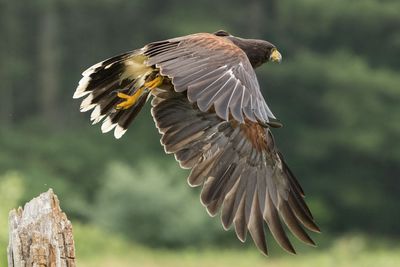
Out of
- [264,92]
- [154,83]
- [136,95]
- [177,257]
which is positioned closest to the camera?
[154,83]

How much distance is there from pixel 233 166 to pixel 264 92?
21046mm

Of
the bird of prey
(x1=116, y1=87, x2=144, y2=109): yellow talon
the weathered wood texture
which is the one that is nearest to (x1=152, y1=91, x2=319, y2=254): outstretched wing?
the bird of prey

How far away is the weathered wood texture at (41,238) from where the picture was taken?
576 centimetres

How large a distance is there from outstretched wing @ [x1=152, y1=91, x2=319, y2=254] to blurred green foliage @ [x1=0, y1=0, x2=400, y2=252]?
16.0m

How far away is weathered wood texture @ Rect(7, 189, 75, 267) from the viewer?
5.76m

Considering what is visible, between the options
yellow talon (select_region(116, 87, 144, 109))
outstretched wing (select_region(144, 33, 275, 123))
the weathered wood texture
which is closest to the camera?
the weathered wood texture

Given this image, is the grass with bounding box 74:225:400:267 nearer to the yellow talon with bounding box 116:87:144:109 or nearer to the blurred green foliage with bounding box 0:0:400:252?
the blurred green foliage with bounding box 0:0:400:252

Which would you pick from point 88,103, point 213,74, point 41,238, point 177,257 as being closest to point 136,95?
point 88,103

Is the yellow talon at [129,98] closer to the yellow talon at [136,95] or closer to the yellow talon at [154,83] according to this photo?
the yellow talon at [136,95]

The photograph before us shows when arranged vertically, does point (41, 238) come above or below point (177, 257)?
below

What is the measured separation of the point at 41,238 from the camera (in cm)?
578

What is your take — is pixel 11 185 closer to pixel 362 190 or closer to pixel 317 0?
pixel 317 0

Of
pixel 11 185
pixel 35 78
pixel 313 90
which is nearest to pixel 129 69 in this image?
pixel 11 185

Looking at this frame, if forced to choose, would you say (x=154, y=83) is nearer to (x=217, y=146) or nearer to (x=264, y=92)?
(x=217, y=146)
